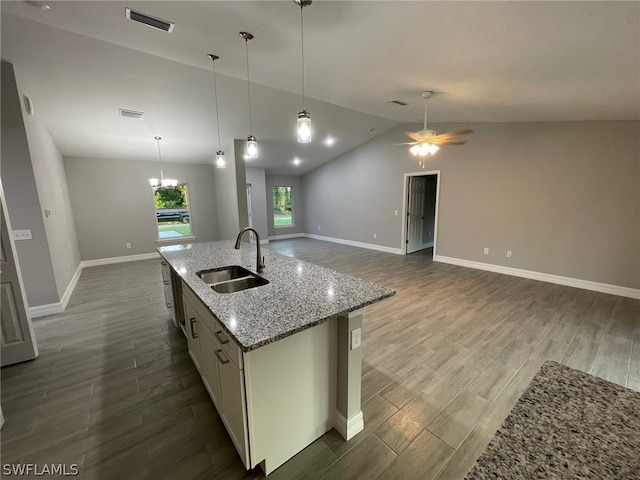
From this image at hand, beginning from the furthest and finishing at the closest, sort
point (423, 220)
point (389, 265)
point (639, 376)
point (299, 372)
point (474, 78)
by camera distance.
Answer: point (423, 220) → point (389, 265) → point (474, 78) → point (639, 376) → point (299, 372)

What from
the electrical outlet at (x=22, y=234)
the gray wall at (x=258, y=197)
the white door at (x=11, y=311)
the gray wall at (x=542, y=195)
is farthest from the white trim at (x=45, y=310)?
the gray wall at (x=542, y=195)

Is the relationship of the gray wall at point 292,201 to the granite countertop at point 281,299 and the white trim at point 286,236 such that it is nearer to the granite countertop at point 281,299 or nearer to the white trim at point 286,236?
the white trim at point 286,236

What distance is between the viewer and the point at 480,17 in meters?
1.73

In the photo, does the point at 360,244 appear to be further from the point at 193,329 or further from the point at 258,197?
the point at 193,329

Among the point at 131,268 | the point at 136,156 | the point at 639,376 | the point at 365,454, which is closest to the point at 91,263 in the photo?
the point at 131,268

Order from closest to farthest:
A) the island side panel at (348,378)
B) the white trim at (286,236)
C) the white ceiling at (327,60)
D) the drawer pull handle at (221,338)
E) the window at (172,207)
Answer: the drawer pull handle at (221,338) < the island side panel at (348,378) < the white ceiling at (327,60) < the window at (172,207) < the white trim at (286,236)

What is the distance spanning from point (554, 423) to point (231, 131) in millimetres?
5642

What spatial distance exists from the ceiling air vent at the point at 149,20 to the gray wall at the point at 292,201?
21.5ft

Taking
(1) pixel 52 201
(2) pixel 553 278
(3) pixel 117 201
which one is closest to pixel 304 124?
(1) pixel 52 201

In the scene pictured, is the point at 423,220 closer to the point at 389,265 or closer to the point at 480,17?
the point at 389,265

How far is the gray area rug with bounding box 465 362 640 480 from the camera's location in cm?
56

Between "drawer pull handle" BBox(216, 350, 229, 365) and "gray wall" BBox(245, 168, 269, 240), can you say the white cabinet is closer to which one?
"drawer pull handle" BBox(216, 350, 229, 365)

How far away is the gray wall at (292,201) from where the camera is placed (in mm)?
8948

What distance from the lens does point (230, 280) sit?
2.20 m
